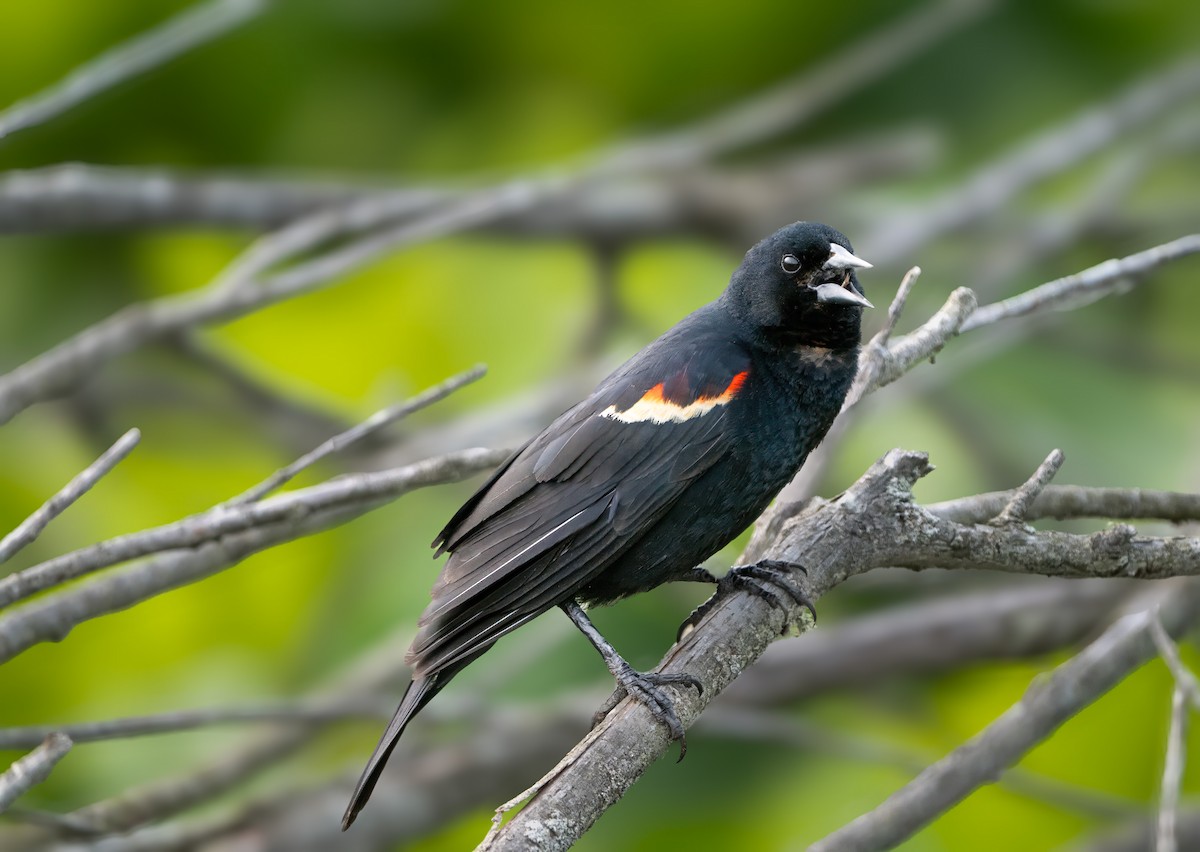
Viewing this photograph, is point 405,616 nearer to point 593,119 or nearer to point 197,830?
point 197,830

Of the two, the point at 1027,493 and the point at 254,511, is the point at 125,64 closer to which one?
the point at 254,511

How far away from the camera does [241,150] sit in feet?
23.2

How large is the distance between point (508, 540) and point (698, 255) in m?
4.25

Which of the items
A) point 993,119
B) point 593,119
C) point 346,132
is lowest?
point 993,119

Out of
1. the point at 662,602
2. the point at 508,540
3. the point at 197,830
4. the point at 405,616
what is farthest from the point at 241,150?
the point at 508,540

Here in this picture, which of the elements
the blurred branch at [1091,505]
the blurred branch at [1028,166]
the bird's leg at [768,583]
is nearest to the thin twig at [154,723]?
the bird's leg at [768,583]

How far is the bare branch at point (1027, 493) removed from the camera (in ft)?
8.24

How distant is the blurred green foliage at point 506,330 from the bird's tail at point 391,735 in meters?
2.20

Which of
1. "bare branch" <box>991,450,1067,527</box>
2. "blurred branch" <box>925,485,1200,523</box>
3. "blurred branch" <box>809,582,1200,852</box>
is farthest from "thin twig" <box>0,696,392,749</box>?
"bare branch" <box>991,450,1067,527</box>

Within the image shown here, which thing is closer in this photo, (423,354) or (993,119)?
(423,354)

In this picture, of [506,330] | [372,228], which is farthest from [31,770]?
[506,330]

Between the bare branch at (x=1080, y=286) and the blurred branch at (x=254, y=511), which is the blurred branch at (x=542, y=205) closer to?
the blurred branch at (x=254, y=511)

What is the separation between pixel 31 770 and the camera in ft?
6.77

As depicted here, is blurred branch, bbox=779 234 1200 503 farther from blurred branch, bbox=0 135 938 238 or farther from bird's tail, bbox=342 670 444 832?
blurred branch, bbox=0 135 938 238
